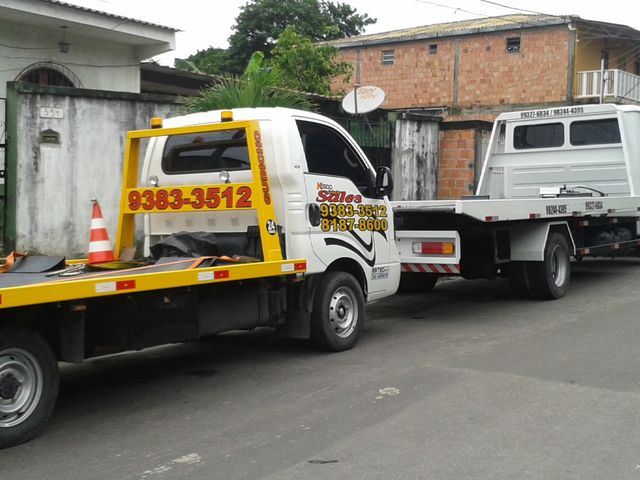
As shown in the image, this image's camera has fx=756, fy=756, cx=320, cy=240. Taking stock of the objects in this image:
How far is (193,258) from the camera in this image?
6.13 metres

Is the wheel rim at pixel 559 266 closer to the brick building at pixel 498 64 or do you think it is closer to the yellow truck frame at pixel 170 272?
the yellow truck frame at pixel 170 272

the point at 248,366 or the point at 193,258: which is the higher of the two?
the point at 193,258

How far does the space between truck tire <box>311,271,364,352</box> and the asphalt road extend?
15cm

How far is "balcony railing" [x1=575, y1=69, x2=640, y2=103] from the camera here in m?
27.8

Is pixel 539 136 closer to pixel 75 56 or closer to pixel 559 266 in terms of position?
pixel 559 266

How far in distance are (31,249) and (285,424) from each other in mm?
6256

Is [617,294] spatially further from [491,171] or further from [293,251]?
[293,251]

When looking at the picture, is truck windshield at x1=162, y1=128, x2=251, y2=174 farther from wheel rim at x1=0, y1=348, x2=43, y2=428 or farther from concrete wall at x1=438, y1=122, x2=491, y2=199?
concrete wall at x1=438, y1=122, x2=491, y2=199

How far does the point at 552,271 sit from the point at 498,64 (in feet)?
71.3

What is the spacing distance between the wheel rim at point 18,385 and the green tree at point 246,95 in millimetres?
6772

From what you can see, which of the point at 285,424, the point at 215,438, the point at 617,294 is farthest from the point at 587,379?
the point at 617,294

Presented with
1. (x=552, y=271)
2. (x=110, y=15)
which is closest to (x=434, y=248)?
(x=552, y=271)

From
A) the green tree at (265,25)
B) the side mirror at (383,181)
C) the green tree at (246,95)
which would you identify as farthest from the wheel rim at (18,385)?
the green tree at (265,25)

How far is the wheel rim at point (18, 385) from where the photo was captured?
180 inches
